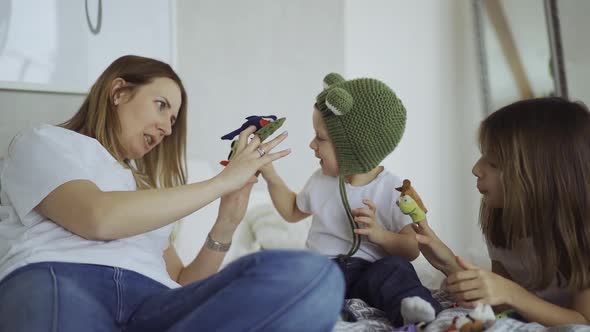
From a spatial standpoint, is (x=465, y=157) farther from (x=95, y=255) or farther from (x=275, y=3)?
(x=95, y=255)

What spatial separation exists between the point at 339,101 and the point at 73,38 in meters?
0.82

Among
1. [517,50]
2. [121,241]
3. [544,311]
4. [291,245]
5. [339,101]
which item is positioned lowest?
[291,245]

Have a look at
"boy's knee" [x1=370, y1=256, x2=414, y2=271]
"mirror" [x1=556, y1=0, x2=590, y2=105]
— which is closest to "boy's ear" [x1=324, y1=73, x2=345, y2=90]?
"boy's knee" [x1=370, y1=256, x2=414, y2=271]

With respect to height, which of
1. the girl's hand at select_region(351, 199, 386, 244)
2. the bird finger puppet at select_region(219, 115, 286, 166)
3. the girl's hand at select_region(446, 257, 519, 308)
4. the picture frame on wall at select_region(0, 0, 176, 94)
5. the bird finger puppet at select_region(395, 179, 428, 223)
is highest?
the picture frame on wall at select_region(0, 0, 176, 94)

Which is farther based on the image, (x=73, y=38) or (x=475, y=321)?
(x=73, y=38)

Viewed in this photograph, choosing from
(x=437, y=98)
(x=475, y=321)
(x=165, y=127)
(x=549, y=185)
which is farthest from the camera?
(x=437, y=98)

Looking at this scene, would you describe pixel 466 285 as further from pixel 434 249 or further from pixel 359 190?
pixel 359 190

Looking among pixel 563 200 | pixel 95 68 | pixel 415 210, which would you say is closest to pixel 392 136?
pixel 415 210

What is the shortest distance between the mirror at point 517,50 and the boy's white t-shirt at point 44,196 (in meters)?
1.81

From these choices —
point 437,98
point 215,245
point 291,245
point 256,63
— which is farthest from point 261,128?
point 437,98

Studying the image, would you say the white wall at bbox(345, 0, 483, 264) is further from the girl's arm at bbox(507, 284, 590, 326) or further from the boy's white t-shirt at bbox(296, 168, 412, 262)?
the girl's arm at bbox(507, 284, 590, 326)

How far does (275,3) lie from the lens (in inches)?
84.5

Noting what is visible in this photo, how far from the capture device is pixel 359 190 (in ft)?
4.64

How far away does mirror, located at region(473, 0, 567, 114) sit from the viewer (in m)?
2.25
